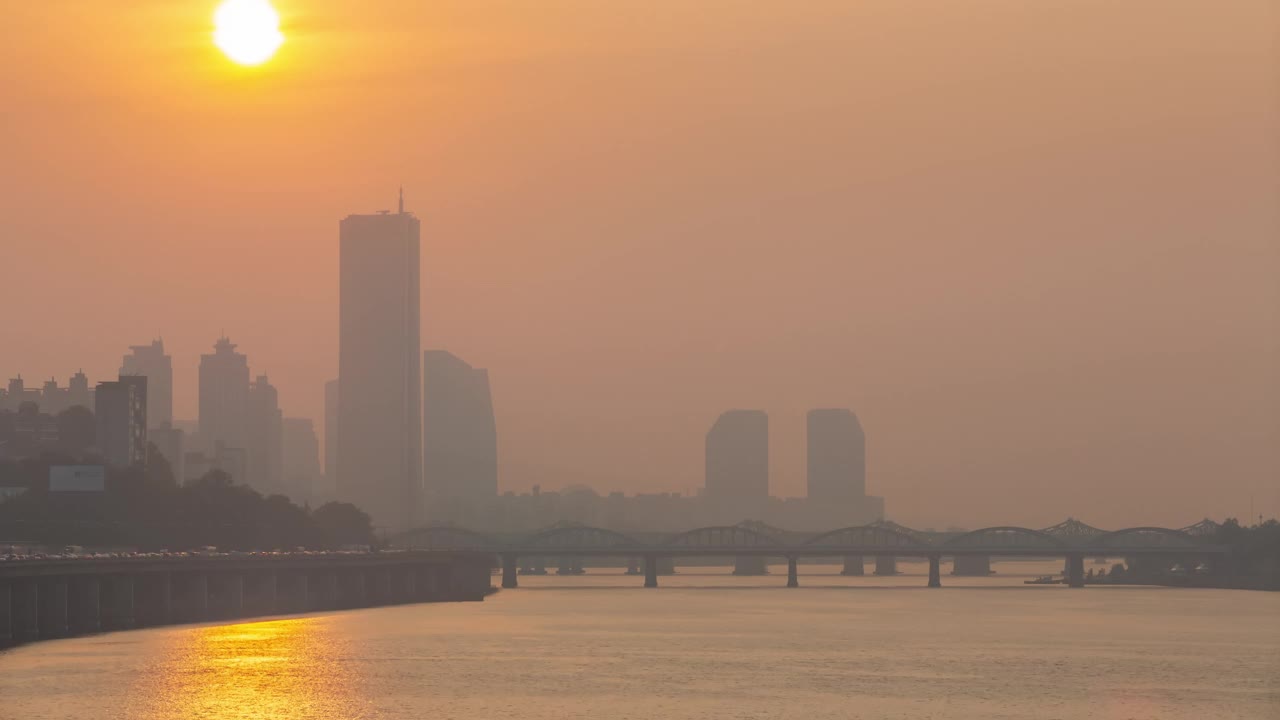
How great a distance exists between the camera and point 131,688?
392ft

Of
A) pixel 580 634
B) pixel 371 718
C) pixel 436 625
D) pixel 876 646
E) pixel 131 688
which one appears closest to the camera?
pixel 371 718

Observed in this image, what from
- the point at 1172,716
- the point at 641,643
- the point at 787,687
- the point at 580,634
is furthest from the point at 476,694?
the point at 580,634

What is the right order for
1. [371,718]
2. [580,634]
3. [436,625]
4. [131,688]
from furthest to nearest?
[436,625] → [580,634] → [131,688] → [371,718]

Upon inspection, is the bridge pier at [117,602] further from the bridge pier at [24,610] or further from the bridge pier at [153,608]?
the bridge pier at [24,610]

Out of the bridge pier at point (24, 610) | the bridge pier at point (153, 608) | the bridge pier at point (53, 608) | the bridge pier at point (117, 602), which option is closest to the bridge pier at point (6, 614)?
the bridge pier at point (24, 610)

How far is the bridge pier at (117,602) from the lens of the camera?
187875 mm

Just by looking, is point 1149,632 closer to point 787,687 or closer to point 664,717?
point 787,687

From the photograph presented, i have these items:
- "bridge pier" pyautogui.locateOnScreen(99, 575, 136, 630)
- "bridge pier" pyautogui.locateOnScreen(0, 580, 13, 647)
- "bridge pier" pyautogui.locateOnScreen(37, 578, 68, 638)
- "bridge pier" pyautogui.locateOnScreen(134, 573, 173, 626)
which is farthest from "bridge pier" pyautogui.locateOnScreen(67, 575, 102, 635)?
"bridge pier" pyautogui.locateOnScreen(0, 580, 13, 647)

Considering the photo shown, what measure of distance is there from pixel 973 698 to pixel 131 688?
4485cm

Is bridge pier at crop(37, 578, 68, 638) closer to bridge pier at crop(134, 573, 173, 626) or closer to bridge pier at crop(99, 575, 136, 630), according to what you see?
bridge pier at crop(99, 575, 136, 630)

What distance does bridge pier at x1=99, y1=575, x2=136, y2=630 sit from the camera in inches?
7397

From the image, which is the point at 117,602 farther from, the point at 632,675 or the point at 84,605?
the point at 632,675

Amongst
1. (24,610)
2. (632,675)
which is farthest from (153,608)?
(632,675)

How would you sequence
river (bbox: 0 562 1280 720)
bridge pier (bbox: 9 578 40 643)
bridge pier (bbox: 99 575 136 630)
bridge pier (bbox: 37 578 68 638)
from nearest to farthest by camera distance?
river (bbox: 0 562 1280 720) < bridge pier (bbox: 9 578 40 643) < bridge pier (bbox: 37 578 68 638) < bridge pier (bbox: 99 575 136 630)
